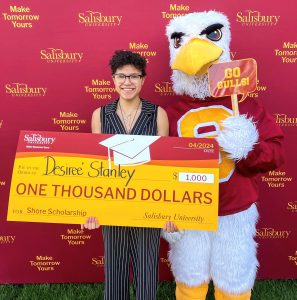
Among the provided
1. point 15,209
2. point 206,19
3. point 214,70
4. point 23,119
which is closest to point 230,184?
point 214,70

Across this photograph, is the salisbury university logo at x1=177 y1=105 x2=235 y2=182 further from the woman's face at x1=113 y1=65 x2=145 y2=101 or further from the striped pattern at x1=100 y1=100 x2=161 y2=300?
the woman's face at x1=113 y1=65 x2=145 y2=101

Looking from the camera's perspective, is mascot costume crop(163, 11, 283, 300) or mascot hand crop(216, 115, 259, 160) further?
mascot costume crop(163, 11, 283, 300)

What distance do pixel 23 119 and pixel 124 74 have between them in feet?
3.48

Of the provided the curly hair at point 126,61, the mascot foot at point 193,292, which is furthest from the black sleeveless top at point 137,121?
the mascot foot at point 193,292

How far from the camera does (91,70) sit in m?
2.49

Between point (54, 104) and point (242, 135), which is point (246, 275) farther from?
point (54, 104)

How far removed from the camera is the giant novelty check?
176 cm

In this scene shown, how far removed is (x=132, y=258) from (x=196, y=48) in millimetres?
1204

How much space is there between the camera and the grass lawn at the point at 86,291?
8.35ft

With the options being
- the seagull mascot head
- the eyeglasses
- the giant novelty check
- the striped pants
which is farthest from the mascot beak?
the striped pants

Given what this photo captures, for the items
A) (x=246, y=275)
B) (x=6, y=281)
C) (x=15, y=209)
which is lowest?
(x=6, y=281)

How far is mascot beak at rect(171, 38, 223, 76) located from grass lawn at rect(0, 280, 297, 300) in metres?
1.63

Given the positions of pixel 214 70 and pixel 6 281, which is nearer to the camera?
pixel 214 70

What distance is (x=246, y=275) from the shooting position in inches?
79.0
